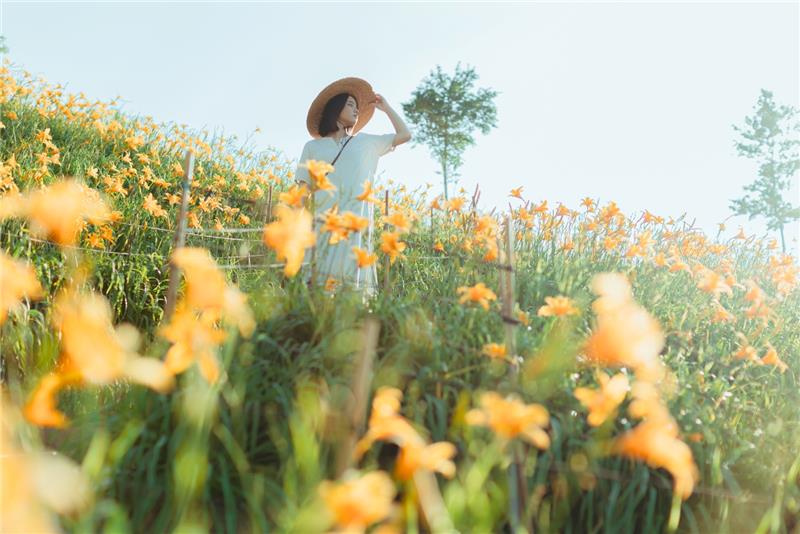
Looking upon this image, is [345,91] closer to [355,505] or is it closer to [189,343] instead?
[189,343]

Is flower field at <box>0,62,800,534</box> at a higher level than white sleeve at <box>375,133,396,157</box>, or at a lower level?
lower

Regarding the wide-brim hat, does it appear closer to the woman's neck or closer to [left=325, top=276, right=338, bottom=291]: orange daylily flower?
the woman's neck

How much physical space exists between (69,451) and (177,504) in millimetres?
573

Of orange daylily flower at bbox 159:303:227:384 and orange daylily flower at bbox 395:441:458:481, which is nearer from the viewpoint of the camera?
orange daylily flower at bbox 395:441:458:481

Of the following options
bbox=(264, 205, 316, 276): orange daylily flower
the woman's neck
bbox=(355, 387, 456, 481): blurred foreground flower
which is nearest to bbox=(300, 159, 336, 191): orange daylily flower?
bbox=(264, 205, 316, 276): orange daylily flower

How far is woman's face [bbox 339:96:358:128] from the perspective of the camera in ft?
14.6

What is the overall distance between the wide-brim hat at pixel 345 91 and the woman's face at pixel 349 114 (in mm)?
154

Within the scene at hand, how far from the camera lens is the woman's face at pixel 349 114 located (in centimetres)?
446

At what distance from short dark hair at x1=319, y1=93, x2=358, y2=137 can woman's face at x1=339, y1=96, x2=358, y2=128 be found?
0.04 m

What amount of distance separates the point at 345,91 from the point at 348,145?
657 millimetres

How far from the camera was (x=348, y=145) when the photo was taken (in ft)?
13.9

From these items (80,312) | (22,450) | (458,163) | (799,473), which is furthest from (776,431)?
(458,163)

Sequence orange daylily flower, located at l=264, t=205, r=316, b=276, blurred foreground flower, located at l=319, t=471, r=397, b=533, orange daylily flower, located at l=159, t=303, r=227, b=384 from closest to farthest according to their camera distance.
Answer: blurred foreground flower, located at l=319, t=471, r=397, b=533 < orange daylily flower, located at l=159, t=303, r=227, b=384 < orange daylily flower, located at l=264, t=205, r=316, b=276

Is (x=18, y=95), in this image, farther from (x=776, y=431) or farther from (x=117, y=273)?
(x=776, y=431)
